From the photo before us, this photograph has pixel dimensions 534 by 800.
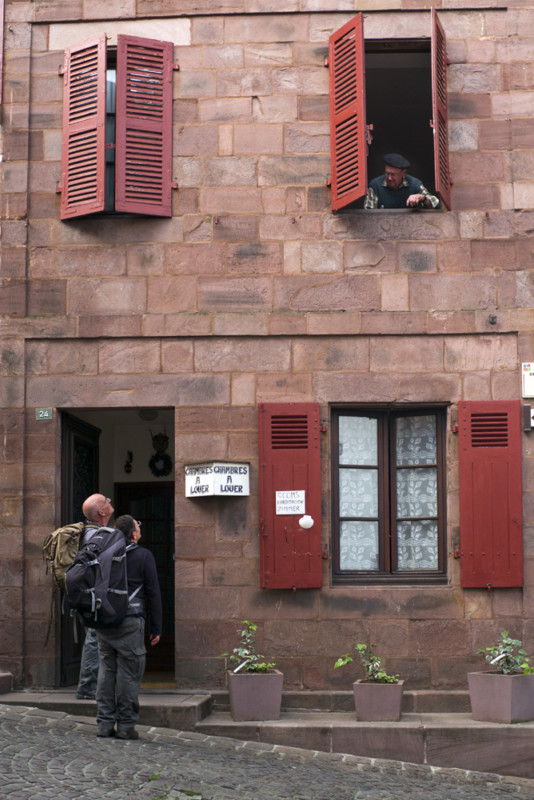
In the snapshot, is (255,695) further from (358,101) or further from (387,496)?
(358,101)

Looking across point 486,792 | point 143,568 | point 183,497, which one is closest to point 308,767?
point 486,792

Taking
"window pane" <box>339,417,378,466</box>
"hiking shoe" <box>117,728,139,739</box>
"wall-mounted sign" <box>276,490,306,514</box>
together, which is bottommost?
"hiking shoe" <box>117,728,139,739</box>

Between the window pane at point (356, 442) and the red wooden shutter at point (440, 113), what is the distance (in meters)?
2.00

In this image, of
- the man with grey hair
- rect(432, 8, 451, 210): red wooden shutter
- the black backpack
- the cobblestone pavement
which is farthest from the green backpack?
rect(432, 8, 451, 210): red wooden shutter

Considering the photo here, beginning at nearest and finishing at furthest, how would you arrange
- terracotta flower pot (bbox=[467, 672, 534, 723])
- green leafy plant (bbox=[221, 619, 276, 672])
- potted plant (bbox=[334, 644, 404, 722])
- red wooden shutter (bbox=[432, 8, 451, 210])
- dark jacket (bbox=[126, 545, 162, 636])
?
dark jacket (bbox=[126, 545, 162, 636])
terracotta flower pot (bbox=[467, 672, 534, 723])
potted plant (bbox=[334, 644, 404, 722])
green leafy plant (bbox=[221, 619, 276, 672])
red wooden shutter (bbox=[432, 8, 451, 210])

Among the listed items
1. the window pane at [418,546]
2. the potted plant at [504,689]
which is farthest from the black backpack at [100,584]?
the potted plant at [504,689]

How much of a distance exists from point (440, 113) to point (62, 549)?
4739 millimetres

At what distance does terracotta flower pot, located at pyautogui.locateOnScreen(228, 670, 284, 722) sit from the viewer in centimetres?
923

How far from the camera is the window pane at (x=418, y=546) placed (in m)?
10.2

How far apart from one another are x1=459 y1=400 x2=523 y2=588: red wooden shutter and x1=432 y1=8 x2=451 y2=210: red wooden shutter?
1860mm

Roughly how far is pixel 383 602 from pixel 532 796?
2284mm

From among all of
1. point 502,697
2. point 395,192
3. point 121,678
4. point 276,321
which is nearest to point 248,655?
point 121,678

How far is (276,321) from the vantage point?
1023cm

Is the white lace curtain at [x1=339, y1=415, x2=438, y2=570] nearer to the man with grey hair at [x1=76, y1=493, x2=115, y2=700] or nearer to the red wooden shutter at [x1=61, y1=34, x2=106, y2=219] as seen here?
the man with grey hair at [x1=76, y1=493, x2=115, y2=700]
